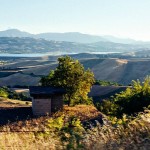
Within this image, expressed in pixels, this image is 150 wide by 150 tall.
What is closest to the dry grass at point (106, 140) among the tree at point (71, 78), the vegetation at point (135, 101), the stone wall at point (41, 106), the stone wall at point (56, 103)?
the vegetation at point (135, 101)

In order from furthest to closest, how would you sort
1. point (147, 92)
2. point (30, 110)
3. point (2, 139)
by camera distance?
point (30, 110), point (147, 92), point (2, 139)

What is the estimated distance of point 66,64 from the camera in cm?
6112

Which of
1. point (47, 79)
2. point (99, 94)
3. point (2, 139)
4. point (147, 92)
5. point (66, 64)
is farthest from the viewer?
point (99, 94)

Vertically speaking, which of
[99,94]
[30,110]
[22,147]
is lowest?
[99,94]

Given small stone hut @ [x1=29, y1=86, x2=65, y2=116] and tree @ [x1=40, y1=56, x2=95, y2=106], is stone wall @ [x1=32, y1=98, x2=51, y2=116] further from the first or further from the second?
tree @ [x1=40, y1=56, x2=95, y2=106]

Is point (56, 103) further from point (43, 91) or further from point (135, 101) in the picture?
point (135, 101)

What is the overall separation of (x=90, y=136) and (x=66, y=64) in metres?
52.5

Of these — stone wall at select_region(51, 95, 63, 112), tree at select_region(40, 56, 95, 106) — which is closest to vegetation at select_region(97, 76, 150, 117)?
stone wall at select_region(51, 95, 63, 112)

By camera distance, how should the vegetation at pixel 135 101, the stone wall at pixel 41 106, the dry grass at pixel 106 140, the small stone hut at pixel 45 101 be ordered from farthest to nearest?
the small stone hut at pixel 45 101 → the stone wall at pixel 41 106 → the vegetation at pixel 135 101 → the dry grass at pixel 106 140

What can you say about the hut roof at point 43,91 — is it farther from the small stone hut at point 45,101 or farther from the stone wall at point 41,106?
the stone wall at point 41,106

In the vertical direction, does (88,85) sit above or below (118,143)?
below

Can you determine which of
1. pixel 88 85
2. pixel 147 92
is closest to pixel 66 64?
pixel 88 85

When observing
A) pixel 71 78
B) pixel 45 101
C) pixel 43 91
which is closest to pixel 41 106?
pixel 45 101

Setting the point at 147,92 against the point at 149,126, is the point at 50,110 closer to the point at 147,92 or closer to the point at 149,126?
the point at 147,92
